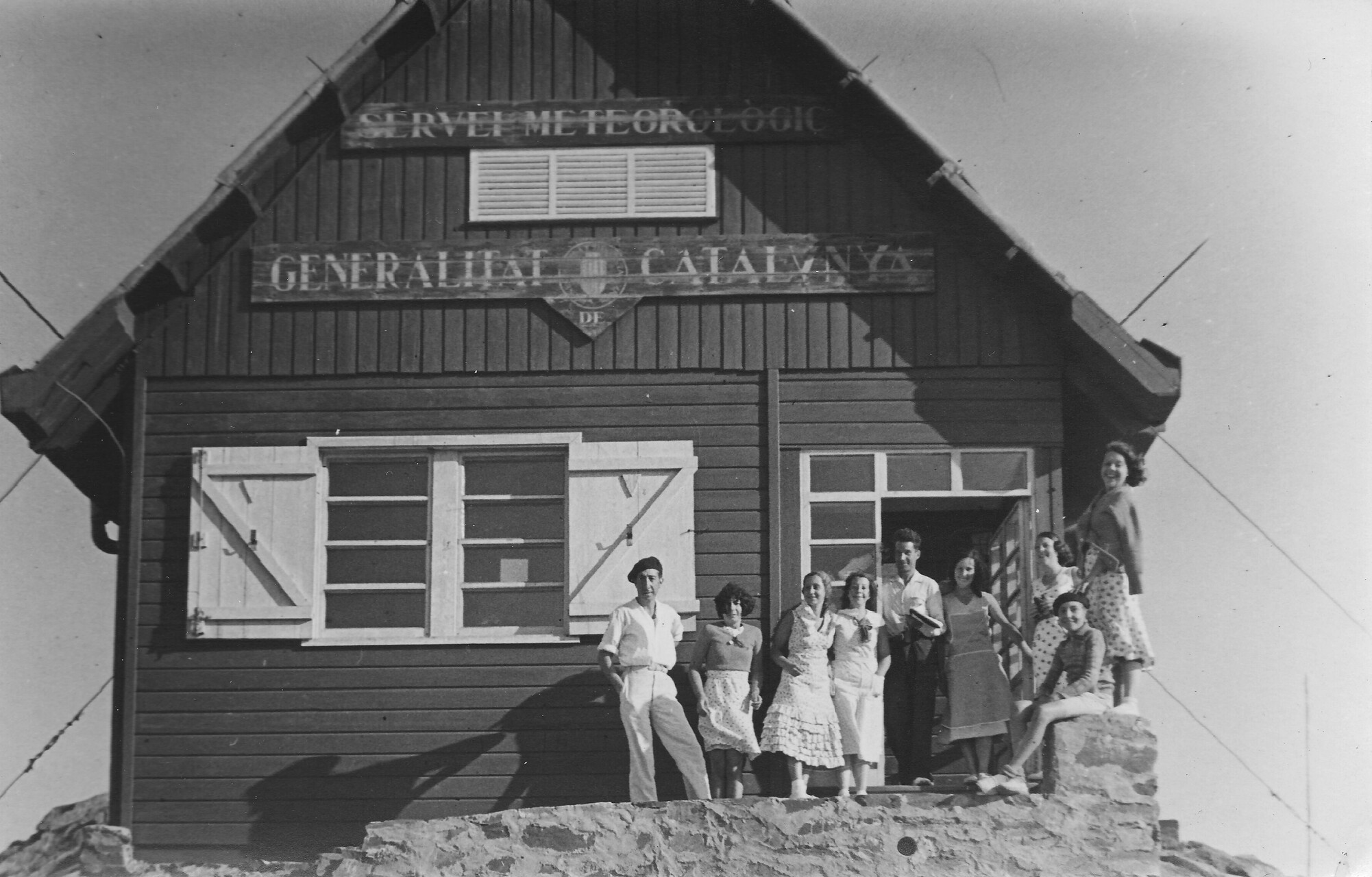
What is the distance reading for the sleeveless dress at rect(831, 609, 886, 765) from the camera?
11430 millimetres

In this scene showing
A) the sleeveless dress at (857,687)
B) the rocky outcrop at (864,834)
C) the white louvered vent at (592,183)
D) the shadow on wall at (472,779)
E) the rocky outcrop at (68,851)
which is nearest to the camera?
the rocky outcrop at (864,834)

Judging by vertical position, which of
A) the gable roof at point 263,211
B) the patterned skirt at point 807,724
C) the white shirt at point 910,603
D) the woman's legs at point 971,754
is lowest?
the woman's legs at point 971,754

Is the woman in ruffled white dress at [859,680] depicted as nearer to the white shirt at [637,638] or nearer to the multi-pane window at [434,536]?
the white shirt at [637,638]

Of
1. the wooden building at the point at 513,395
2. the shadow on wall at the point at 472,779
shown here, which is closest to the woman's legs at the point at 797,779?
the shadow on wall at the point at 472,779

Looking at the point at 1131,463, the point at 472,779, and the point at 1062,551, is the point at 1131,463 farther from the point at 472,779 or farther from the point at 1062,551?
the point at 472,779

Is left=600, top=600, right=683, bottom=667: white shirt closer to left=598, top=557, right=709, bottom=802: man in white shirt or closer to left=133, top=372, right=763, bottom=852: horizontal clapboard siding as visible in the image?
left=598, top=557, right=709, bottom=802: man in white shirt

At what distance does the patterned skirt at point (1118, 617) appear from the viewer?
11156mm

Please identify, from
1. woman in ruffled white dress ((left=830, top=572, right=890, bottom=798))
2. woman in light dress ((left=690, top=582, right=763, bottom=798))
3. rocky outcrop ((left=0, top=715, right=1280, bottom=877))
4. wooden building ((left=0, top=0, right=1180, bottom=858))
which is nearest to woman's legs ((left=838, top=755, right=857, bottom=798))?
woman in ruffled white dress ((left=830, top=572, right=890, bottom=798))

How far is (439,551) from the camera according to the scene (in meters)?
12.9

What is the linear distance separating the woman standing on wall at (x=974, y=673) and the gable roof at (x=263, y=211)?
1.87m

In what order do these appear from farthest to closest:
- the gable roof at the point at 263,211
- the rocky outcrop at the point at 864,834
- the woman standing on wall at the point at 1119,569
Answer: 1. the gable roof at the point at 263,211
2. the woman standing on wall at the point at 1119,569
3. the rocky outcrop at the point at 864,834

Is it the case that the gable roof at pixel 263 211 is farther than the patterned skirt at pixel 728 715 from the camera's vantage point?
Yes

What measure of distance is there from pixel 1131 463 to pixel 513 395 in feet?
14.8

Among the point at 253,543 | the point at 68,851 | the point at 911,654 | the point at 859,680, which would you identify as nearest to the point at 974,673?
the point at 911,654
